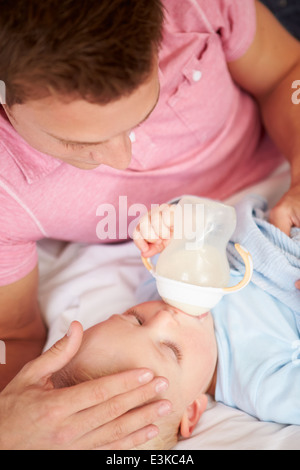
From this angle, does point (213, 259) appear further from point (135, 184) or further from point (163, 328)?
point (135, 184)

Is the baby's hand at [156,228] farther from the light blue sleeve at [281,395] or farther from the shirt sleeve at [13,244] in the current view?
the light blue sleeve at [281,395]

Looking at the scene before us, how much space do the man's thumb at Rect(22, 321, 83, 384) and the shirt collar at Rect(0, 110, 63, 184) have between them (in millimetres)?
394

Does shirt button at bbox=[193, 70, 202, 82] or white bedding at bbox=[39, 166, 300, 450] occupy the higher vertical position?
shirt button at bbox=[193, 70, 202, 82]

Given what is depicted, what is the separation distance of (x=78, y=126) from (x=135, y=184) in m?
0.53

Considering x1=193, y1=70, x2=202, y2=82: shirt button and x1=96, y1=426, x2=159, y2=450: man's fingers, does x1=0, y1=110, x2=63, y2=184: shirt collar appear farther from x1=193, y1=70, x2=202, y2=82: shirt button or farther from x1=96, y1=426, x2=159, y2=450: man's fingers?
x1=96, y1=426, x2=159, y2=450: man's fingers

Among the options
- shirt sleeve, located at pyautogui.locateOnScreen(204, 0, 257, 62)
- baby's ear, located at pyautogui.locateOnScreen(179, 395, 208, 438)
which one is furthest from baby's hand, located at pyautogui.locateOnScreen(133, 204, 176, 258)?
shirt sleeve, located at pyautogui.locateOnScreen(204, 0, 257, 62)

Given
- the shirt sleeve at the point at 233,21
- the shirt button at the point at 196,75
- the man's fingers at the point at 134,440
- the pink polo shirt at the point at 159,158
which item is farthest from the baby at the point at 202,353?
Answer: the shirt sleeve at the point at 233,21

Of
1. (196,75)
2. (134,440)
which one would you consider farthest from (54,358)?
(196,75)

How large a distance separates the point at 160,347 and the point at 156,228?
0.27m

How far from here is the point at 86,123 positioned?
0.79 meters

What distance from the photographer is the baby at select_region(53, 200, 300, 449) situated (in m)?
1.04

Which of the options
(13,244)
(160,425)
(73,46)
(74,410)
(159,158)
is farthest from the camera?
(159,158)

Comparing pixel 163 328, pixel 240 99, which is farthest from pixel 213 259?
pixel 240 99

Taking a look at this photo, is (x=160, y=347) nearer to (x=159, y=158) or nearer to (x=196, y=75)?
(x=159, y=158)
